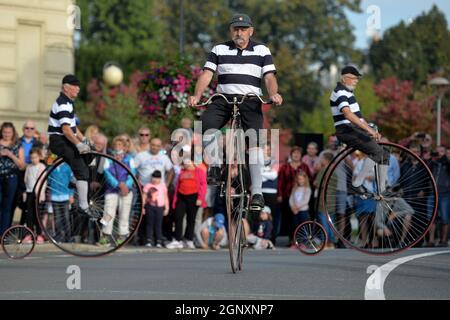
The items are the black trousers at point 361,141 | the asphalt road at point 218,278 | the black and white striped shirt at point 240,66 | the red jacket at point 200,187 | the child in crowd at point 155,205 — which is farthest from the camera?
the red jacket at point 200,187

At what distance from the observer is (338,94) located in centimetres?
1362

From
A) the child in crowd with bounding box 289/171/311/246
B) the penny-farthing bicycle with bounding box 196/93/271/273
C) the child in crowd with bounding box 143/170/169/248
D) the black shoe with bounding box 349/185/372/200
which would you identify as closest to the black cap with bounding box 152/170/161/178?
the child in crowd with bounding box 143/170/169/248

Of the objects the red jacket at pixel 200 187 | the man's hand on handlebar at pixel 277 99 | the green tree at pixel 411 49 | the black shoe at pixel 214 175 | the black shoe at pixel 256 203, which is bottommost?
the black shoe at pixel 256 203

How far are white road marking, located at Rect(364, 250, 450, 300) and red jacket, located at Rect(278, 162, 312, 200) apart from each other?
296 inches

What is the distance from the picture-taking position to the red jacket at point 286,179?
71.7 ft

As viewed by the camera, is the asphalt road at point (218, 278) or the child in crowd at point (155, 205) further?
the child in crowd at point (155, 205)

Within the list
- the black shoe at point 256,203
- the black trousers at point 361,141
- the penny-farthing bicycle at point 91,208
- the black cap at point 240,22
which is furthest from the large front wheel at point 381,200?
the penny-farthing bicycle at point 91,208

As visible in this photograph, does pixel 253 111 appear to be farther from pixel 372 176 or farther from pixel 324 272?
pixel 372 176

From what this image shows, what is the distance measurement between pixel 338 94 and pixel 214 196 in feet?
25.7

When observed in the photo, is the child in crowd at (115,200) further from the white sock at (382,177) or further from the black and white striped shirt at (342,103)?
the white sock at (382,177)

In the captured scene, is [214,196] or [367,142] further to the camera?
[214,196]

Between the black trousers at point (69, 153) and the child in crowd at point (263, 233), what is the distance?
20.7 feet

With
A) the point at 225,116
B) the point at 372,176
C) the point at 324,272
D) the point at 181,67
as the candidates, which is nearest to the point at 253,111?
the point at 225,116
